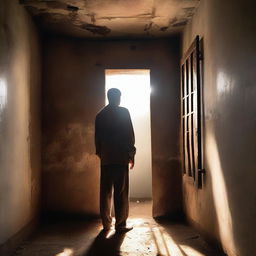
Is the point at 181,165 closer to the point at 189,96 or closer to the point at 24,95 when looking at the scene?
the point at 189,96

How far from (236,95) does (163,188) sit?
2.52 m

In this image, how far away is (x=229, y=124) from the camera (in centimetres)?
268

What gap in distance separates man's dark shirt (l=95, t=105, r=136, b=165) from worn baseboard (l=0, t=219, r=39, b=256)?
3.52 ft

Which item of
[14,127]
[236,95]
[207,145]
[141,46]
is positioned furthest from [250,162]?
[141,46]

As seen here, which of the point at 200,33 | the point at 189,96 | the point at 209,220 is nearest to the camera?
the point at 209,220

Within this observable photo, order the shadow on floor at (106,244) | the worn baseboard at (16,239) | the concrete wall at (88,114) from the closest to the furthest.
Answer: the worn baseboard at (16,239) < the shadow on floor at (106,244) < the concrete wall at (88,114)

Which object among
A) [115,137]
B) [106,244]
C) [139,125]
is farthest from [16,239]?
[139,125]

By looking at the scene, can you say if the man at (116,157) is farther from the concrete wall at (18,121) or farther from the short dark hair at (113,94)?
the concrete wall at (18,121)

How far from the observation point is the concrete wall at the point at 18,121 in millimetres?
3008

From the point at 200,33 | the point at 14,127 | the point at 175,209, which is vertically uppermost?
the point at 200,33

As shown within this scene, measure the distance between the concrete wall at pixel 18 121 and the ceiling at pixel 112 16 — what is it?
0.24m

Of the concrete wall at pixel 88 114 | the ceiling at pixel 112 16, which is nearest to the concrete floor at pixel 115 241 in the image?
the concrete wall at pixel 88 114

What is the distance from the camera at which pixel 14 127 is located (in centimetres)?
333

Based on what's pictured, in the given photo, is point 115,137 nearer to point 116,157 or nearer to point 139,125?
point 116,157
